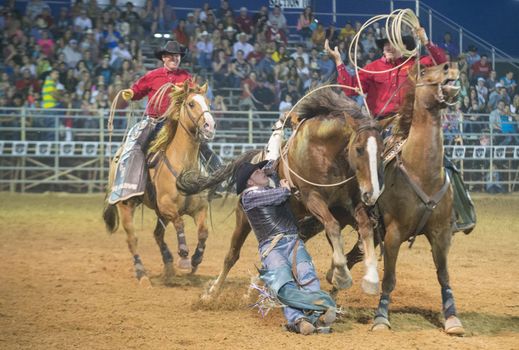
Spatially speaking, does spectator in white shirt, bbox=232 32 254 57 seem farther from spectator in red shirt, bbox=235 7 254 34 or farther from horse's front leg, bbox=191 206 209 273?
horse's front leg, bbox=191 206 209 273

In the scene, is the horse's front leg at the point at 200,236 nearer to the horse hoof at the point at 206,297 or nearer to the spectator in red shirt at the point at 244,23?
the horse hoof at the point at 206,297

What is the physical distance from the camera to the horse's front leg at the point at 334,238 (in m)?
5.11

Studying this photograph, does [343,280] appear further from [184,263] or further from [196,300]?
[184,263]

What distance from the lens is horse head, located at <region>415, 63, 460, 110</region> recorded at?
5016 mm

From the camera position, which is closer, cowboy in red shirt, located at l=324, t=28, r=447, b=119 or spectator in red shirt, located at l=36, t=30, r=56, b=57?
cowboy in red shirt, located at l=324, t=28, r=447, b=119

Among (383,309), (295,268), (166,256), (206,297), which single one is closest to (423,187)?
(383,309)

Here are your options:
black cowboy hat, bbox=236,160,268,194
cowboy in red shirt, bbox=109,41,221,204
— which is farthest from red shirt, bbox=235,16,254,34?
black cowboy hat, bbox=236,160,268,194

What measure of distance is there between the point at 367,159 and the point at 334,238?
2.02ft

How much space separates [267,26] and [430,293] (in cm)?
1235

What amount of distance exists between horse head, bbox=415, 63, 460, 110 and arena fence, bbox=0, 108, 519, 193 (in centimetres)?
979

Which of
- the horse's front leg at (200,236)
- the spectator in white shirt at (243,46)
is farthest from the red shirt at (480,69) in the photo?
the horse's front leg at (200,236)

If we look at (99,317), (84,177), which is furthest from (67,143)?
(99,317)

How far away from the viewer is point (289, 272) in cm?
535

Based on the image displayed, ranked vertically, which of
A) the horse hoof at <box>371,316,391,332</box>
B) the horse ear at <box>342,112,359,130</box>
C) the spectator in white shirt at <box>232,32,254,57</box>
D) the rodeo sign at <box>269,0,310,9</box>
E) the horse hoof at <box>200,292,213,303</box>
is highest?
the rodeo sign at <box>269,0,310,9</box>
